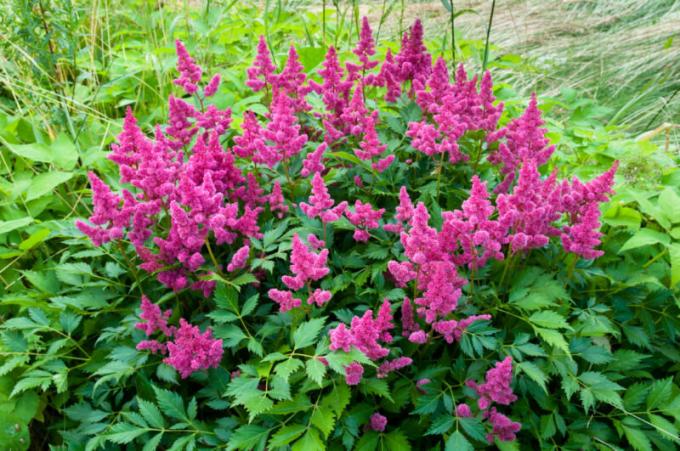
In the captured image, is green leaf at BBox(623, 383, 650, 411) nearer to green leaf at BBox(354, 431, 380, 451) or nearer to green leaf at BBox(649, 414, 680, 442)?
green leaf at BBox(649, 414, 680, 442)

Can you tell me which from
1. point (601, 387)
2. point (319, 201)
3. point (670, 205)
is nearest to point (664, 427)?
point (601, 387)

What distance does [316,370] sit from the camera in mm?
1366

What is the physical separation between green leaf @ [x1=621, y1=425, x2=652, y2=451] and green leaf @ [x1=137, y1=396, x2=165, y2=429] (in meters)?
1.35

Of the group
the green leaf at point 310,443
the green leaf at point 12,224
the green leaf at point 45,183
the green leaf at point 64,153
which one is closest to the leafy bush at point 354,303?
the green leaf at point 310,443

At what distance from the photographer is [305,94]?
2365mm

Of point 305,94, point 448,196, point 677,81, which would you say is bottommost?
point 677,81

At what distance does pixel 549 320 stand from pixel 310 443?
2.45 feet

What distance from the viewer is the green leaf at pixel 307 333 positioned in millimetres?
1487

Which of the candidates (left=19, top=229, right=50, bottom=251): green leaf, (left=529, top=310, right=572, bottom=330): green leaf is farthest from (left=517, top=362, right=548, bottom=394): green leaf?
(left=19, top=229, right=50, bottom=251): green leaf

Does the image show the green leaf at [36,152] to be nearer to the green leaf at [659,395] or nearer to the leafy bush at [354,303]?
the leafy bush at [354,303]

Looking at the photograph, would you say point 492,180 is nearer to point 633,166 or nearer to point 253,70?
point 633,166

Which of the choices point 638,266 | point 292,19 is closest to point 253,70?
point 638,266

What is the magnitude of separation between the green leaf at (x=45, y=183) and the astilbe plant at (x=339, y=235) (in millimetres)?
369

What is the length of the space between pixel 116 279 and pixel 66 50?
160 centimetres
